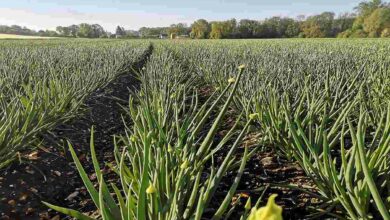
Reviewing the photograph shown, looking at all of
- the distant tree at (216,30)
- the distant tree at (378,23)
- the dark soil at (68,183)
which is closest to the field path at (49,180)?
the dark soil at (68,183)

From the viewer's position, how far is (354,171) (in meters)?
1.61

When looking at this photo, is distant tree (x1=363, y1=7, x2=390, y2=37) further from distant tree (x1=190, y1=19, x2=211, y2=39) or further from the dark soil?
the dark soil

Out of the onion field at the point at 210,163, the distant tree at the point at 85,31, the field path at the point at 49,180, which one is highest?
the onion field at the point at 210,163

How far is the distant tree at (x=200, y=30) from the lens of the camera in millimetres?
57812

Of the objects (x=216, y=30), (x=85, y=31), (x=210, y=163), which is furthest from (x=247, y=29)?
(x=210, y=163)

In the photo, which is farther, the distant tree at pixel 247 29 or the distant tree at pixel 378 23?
the distant tree at pixel 247 29

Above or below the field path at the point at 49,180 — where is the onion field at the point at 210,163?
above

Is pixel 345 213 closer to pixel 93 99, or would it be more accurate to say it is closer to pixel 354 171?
pixel 354 171

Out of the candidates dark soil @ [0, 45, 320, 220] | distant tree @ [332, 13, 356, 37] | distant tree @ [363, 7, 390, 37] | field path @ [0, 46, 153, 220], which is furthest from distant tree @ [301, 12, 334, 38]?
dark soil @ [0, 45, 320, 220]

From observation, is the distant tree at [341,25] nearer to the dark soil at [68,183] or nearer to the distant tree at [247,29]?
the distant tree at [247,29]

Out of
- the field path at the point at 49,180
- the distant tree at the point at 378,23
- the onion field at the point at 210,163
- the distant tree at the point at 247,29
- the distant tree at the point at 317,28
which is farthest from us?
the distant tree at the point at 247,29

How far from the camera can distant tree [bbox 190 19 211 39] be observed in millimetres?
57812

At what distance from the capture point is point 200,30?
58.8 metres

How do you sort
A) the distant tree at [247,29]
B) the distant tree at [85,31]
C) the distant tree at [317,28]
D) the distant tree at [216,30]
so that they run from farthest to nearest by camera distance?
the distant tree at [85,31] < the distant tree at [247,29] < the distant tree at [216,30] < the distant tree at [317,28]
